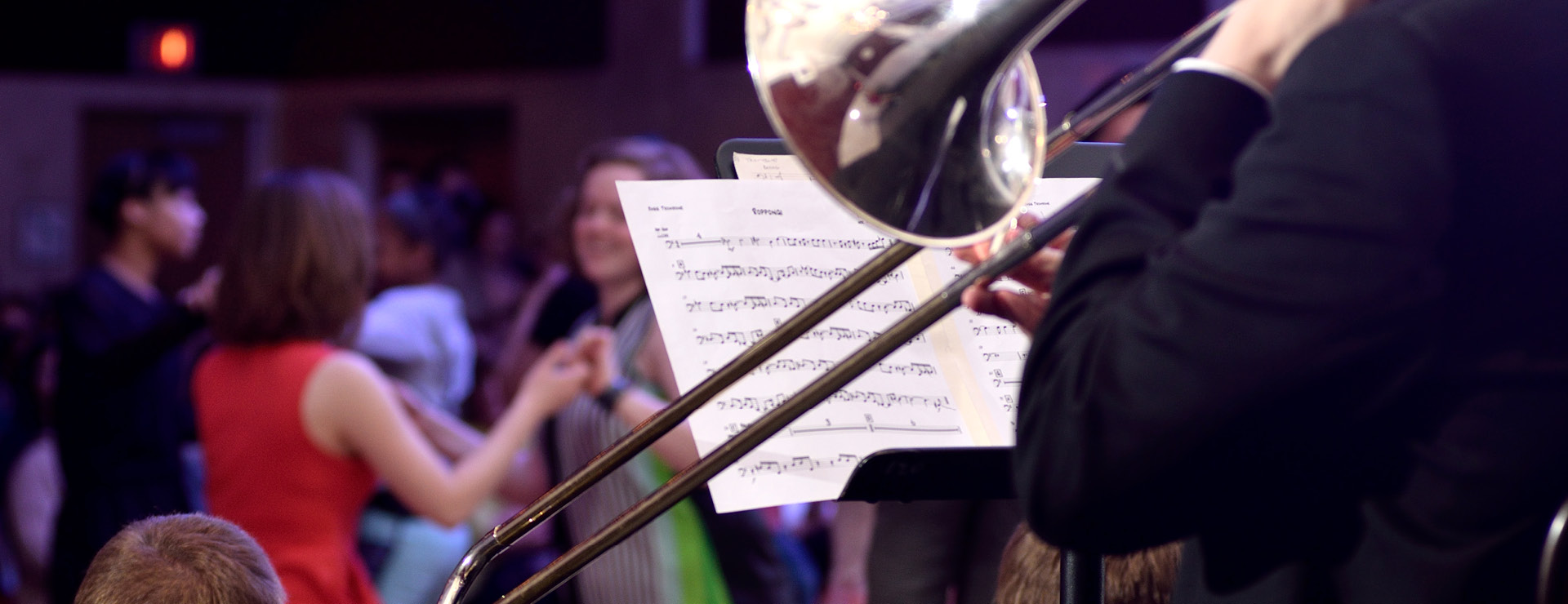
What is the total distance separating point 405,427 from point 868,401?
124cm

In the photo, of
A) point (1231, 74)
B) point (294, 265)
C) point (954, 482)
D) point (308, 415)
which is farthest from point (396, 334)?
point (1231, 74)

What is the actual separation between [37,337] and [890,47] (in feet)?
16.7

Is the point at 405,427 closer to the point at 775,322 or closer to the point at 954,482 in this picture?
the point at 775,322

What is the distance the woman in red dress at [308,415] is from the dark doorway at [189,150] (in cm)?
698

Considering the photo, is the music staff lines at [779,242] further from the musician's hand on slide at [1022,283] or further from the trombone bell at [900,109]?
the trombone bell at [900,109]

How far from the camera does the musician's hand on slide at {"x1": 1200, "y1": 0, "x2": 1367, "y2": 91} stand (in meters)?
0.80

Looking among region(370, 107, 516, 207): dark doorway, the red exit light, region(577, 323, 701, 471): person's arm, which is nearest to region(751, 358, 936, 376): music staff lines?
region(577, 323, 701, 471): person's arm

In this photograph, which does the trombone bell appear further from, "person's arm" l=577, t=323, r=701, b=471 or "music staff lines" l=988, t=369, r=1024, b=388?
"person's arm" l=577, t=323, r=701, b=471

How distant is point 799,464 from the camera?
1.45 metres

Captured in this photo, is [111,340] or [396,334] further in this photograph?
[396,334]

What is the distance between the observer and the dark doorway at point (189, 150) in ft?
29.1

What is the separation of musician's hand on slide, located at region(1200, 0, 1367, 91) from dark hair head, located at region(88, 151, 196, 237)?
3518 mm

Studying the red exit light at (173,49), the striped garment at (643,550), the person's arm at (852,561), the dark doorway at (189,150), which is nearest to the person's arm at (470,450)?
the striped garment at (643,550)

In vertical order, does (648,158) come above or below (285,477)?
above
